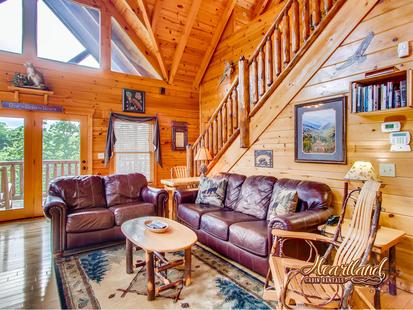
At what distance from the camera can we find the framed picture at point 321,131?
9.22ft

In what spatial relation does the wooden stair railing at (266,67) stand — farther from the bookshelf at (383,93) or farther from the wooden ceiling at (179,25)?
the wooden ceiling at (179,25)

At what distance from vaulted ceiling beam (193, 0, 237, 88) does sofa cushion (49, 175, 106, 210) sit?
13.9 feet

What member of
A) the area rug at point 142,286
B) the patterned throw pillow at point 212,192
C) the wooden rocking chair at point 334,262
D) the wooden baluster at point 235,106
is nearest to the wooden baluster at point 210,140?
the wooden baluster at point 235,106

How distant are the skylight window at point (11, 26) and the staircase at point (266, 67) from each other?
153 inches

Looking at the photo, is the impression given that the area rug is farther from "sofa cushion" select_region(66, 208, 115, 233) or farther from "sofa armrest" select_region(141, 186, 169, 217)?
"sofa armrest" select_region(141, 186, 169, 217)

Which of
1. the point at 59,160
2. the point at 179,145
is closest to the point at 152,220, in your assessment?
the point at 59,160

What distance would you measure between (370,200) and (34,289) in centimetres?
299

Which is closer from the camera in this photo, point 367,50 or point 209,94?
point 367,50

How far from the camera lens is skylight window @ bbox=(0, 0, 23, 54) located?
4.58 meters

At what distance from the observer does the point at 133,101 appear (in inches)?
234

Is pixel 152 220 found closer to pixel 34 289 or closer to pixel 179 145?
pixel 34 289

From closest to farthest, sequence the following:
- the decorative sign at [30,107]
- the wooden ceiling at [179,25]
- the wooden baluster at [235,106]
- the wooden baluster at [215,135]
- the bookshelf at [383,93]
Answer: the bookshelf at [383,93], the wooden baluster at [235,106], the decorative sign at [30,107], the wooden baluster at [215,135], the wooden ceiling at [179,25]

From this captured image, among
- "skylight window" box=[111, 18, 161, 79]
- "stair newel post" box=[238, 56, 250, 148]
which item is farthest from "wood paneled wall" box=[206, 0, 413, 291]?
"skylight window" box=[111, 18, 161, 79]

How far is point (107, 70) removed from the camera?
559 centimetres
